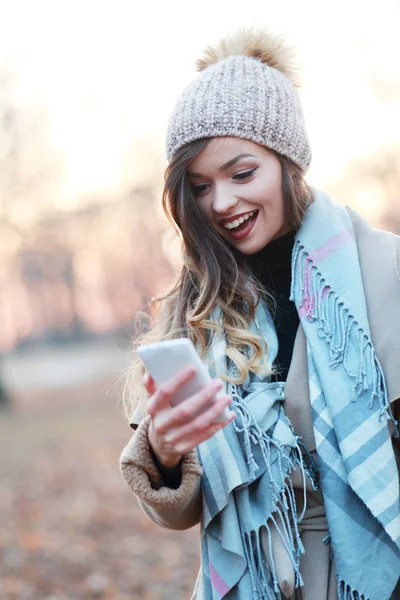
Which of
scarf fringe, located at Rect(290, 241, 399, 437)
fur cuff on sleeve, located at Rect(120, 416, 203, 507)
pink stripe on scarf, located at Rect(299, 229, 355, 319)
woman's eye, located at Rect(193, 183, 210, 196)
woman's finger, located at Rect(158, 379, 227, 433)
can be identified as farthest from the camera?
woman's eye, located at Rect(193, 183, 210, 196)

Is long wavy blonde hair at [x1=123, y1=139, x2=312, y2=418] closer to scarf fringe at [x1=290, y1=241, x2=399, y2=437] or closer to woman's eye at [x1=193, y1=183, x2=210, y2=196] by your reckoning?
woman's eye at [x1=193, y1=183, x2=210, y2=196]

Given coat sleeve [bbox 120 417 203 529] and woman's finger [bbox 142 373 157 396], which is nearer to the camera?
woman's finger [bbox 142 373 157 396]

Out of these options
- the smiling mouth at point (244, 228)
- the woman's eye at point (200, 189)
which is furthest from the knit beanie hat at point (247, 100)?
the smiling mouth at point (244, 228)

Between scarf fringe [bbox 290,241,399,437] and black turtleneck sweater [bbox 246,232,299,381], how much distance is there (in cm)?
12

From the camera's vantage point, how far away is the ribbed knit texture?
2312 millimetres

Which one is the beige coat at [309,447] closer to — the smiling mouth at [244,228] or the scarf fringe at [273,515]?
the scarf fringe at [273,515]

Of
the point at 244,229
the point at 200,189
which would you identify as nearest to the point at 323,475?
the point at 244,229

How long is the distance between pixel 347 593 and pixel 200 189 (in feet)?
4.37

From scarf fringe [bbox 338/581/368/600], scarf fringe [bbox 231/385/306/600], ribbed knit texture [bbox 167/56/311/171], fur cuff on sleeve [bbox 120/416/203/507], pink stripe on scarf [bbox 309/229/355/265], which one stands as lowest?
scarf fringe [bbox 338/581/368/600]

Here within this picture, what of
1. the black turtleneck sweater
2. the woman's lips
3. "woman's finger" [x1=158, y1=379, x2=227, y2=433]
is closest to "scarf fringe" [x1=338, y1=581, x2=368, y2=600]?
the black turtleneck sweater

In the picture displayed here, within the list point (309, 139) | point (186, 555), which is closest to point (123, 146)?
point (186, 555)

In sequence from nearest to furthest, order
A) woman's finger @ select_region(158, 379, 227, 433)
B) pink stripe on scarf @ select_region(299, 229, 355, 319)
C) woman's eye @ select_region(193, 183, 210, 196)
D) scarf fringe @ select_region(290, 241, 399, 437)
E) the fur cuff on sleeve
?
1. woman's finger @ select_region(158, 379, 227, 433)
2. the fur cuff on sleeve
3. scarf fringe @ select_region(290, 241, 399, 437)
4. pink stripe on scarf @ select_region(299, 229, 355, 319)
5. woman's eye @ select_region(193, 183, 210, 196)

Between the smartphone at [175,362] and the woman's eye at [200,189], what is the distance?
846 millimetres

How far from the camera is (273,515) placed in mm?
2033
